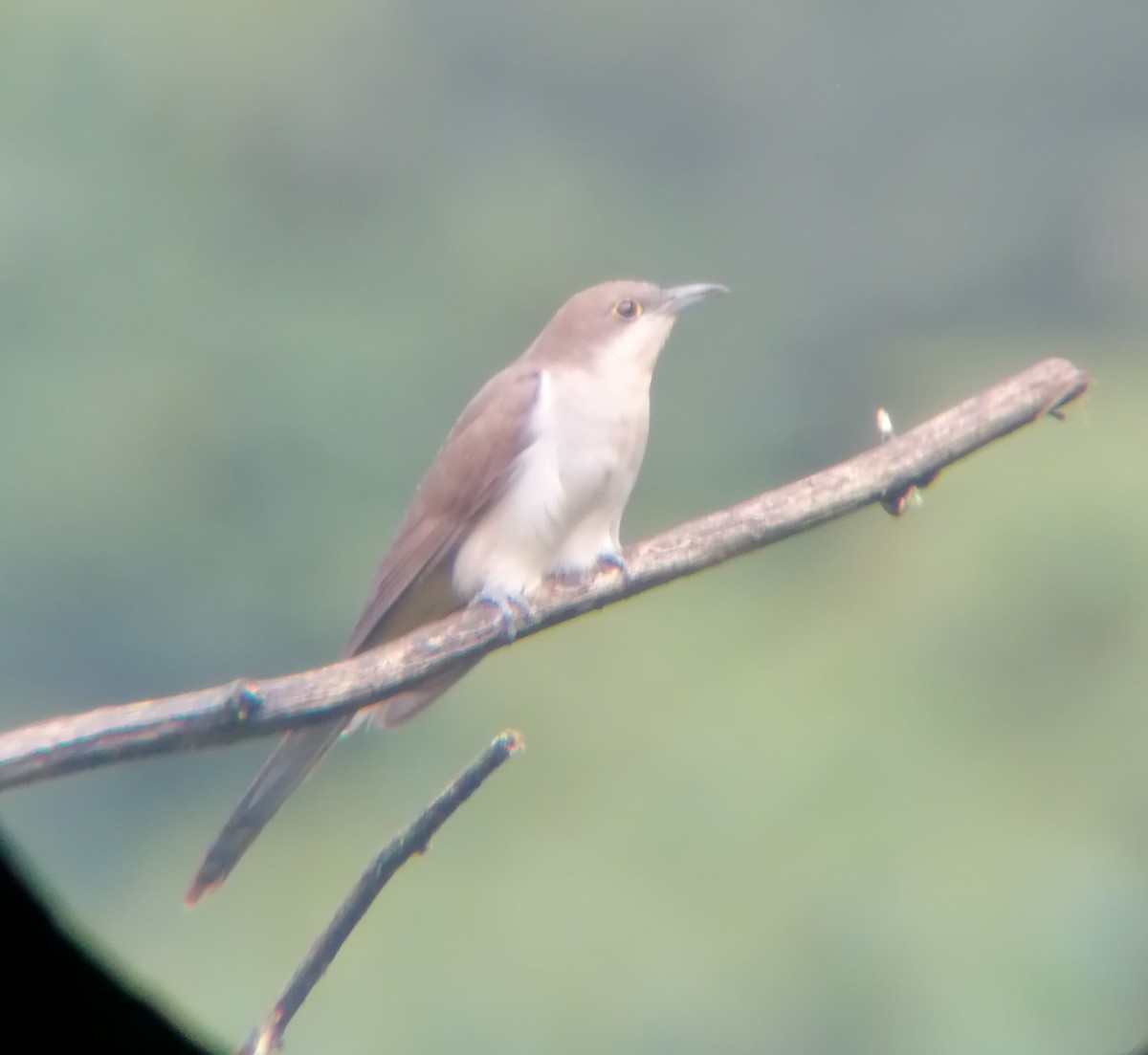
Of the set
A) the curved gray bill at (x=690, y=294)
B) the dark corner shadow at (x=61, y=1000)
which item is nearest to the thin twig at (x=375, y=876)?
the dark corner shadow at (x=61, y=1000)

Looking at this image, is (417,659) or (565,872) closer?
(417,659)

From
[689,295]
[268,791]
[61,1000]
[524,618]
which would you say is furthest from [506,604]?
[61,1000]

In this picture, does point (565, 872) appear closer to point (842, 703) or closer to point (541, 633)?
point (842, 703)

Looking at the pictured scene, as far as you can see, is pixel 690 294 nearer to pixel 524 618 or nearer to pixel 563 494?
pixel 563 494

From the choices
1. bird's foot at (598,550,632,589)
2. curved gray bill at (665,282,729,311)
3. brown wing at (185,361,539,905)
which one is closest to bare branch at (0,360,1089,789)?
bird's foot at (598,550,632,589)

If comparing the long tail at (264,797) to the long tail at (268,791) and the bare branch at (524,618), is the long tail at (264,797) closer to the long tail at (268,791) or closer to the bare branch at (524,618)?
the long tail at (268,791)

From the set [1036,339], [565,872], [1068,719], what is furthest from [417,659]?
[1068,719]
